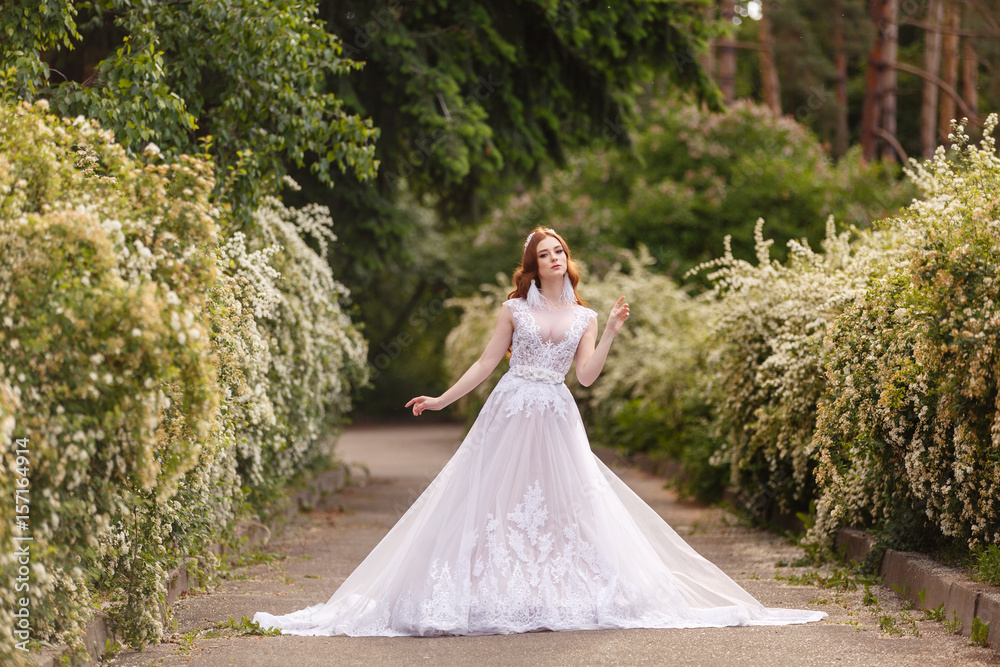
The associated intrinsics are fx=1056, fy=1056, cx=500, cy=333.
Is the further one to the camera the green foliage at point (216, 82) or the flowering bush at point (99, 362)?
the green foliage at point (216, 82)

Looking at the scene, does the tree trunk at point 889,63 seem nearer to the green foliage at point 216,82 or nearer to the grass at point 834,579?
the green foliage at point 216,82

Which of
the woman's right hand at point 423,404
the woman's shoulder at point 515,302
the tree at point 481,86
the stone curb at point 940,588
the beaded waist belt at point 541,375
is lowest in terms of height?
the stone curb at point 940,588

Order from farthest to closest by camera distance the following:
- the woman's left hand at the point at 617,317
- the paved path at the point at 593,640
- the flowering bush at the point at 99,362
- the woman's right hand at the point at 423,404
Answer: the woman's right hand at the point at 423,404 < the woman's left hand at the point at 617,317 < the paved path at the point at 593,640 < the flowering bush at the point at 99,362

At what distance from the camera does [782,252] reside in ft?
68.7

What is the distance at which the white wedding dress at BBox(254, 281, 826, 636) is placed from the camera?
16.9ft

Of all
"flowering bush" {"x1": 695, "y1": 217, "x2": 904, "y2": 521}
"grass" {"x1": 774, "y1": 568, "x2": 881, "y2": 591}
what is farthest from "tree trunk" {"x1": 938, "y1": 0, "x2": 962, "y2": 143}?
"grass" {"x1": 774, "y1": 568, "x2": 881, "y2": 591}

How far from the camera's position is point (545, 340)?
584 cm

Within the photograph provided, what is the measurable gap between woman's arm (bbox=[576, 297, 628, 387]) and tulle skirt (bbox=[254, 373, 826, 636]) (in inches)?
8.8

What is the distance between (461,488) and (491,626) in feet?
2.59

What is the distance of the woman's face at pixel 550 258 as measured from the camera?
592 centimetres

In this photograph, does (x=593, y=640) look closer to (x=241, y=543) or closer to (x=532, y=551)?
(x=532, y=551)

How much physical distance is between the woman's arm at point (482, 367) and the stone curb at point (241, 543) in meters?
1.60

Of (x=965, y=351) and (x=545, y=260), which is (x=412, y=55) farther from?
(x=965, y=351)

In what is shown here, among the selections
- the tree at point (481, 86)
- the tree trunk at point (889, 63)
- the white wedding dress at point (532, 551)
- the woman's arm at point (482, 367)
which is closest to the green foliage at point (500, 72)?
the tree at point (481, 86)
